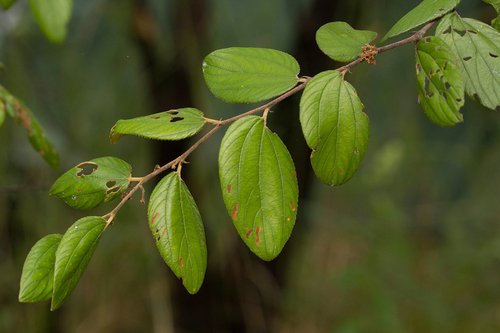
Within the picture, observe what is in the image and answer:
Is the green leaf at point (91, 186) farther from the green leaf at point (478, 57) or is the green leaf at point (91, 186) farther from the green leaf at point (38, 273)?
the green leaf at point (478, 57)

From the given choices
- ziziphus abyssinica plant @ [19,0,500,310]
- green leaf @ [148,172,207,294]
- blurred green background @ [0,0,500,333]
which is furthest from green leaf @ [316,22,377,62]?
blurred green background @ [0,0,500,333]

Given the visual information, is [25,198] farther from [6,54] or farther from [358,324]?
[358,324]

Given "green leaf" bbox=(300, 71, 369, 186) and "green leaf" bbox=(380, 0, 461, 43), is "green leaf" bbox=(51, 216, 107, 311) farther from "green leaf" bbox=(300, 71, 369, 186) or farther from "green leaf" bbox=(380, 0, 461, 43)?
"green leaf" bbox=(380, 0, 461, 43)

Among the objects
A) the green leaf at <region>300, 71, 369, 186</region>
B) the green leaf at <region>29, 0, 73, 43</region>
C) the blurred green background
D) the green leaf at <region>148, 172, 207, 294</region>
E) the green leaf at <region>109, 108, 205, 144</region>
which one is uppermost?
the green leaf at <region>29, 0, 73, 43</region>

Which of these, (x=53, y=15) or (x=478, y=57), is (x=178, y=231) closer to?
(x=53, y=15)

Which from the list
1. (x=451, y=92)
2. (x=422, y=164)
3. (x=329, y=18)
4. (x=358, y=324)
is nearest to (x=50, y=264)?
(x=451, y=92)

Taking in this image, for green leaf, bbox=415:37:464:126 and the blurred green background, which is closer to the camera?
green leaf, bbox=415:37:464:126
